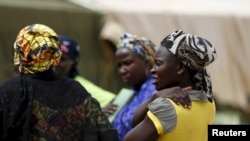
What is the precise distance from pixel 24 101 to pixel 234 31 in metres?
5.12

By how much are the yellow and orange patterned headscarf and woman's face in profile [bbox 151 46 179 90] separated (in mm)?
534

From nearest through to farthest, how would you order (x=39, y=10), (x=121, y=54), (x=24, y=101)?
1. (x=24, y=101)
2. (x=121, y=54)
3. (x=39, y=10)

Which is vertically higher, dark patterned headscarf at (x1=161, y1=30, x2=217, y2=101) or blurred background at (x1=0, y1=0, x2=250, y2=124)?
dark patterned headscarf at (x1=161, y1=30, x2=217, y2=101)

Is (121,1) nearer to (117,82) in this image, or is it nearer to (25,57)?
(117,82)

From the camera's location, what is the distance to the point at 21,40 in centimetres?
329

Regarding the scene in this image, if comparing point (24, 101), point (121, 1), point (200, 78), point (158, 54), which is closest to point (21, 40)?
point (24, 101)

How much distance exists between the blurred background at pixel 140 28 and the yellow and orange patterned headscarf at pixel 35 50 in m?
3.24

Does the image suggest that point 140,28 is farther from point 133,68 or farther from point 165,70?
point 165,70

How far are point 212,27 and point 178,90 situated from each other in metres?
4.70

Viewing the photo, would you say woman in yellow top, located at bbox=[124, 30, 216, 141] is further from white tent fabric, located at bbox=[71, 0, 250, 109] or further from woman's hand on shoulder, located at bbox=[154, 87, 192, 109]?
white tent fabric, located at bbox=[71, 0, 250, 109]

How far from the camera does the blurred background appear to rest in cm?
682

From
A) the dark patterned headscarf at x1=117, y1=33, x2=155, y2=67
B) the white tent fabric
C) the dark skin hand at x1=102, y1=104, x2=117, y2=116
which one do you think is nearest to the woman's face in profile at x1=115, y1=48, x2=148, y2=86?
the dark patterned headscarf at x1=117, y1=33, x2=155, y2=67

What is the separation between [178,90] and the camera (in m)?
3.16

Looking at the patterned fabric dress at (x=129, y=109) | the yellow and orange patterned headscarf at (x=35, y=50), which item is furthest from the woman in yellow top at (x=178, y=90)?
the patterned fabric dress at (x=129, y=109)
